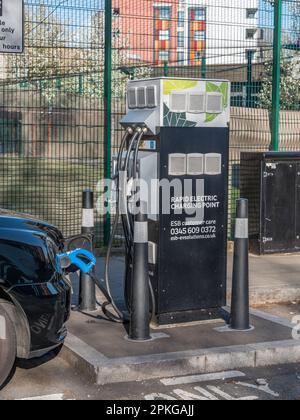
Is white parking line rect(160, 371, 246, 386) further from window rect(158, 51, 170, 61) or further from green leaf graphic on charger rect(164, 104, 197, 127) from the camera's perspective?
window rect(158, 51, 170, 61)

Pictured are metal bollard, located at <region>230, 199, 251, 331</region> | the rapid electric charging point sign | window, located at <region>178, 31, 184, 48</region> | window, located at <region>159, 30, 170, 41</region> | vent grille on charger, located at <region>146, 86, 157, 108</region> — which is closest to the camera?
vent grille on charger, located at <region>146, 86, 157, 108</region>

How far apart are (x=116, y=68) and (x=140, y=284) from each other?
5.30 m

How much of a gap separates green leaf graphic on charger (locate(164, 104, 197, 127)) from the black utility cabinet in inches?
153

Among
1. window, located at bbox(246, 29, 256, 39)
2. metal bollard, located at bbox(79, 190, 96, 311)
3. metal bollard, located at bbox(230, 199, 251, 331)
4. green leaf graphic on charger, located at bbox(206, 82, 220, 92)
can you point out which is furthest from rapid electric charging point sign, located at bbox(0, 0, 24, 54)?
window, located at bbox(246, 29, 256, 39)

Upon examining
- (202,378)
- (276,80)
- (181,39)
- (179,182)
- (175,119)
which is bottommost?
(202,378)

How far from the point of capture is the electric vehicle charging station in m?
6.56

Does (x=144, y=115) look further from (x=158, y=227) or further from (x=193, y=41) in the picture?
(x=193, y=41)

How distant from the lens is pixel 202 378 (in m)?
5.81

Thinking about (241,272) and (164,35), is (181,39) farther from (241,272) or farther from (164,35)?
(241,272)

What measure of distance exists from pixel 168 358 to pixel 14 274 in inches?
56.0

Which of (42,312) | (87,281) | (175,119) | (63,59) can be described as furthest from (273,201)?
(42,312)

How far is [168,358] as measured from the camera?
19.3 feet

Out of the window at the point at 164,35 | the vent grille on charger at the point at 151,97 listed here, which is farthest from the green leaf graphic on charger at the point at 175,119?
the window at the point at 164,35

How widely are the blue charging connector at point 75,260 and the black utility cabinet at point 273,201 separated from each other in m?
4.30
